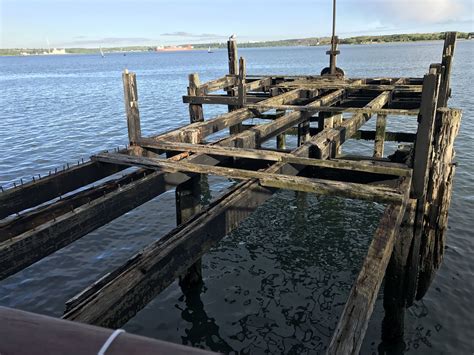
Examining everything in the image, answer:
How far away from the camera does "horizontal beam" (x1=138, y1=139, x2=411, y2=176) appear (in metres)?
6.55

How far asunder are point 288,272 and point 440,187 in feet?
13.6

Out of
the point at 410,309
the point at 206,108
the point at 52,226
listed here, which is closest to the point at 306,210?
the point at 410,309

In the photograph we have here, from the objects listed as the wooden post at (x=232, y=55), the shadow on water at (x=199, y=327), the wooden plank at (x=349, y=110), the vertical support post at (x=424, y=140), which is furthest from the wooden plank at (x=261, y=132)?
the wooden post at (x=232, y=55)

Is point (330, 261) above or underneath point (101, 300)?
underneath

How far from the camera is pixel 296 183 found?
5766mm

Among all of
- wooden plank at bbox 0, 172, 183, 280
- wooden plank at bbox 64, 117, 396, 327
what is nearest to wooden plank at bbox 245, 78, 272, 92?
wooden plank at bbox 0, 172, 183, 280

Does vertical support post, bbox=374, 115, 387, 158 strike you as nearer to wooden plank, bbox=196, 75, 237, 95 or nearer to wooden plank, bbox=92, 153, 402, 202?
wooden plank, bbox=196, 75, 237, 95

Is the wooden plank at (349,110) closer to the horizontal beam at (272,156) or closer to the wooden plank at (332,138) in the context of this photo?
the wooden plank at (332,138)

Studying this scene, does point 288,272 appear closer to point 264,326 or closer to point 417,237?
point 264,326

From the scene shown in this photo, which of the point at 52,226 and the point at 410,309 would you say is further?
the point at 410,309

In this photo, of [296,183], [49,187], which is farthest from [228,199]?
[49,187]

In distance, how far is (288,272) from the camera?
10.2 meters

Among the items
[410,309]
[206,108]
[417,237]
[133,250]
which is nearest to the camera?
[417,237]

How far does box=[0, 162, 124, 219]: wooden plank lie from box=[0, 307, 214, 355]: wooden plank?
4833 millimetres
